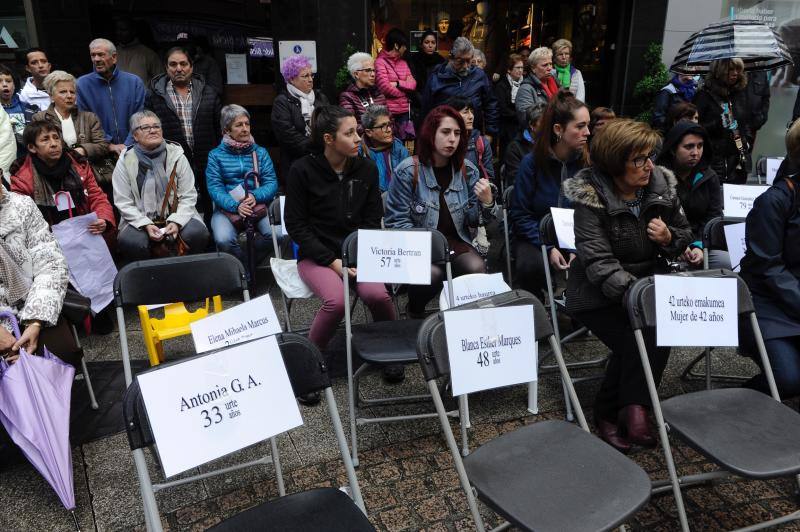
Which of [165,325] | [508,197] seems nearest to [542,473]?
[165,325]

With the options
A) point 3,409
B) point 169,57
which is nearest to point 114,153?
point 169,57

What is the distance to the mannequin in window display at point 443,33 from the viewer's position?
8570mm

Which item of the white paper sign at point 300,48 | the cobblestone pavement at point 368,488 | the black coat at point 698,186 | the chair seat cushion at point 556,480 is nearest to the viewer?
the chair seat cushion at point 556,480

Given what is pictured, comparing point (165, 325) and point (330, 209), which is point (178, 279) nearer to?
point (165, 325)

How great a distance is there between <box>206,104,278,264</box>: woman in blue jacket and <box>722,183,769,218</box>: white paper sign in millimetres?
3458

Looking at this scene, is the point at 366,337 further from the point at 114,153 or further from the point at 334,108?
the point at 114,153

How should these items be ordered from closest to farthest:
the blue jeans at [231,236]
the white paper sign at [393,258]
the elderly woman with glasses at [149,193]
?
the white paper sign at [393,258], the elderly woman with glasses at [149,193], the blue jeans at [231,236]

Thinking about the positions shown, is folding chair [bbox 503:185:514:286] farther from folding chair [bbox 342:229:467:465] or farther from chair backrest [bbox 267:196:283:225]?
chair backrest [bbox 267:196:283:225]

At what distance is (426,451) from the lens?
292cm

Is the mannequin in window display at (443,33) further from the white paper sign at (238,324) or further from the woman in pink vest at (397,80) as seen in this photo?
the white paper sign at (238,324)

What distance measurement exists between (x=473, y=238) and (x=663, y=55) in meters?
6.17

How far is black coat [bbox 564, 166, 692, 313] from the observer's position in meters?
2.87

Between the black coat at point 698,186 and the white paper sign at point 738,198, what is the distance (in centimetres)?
12

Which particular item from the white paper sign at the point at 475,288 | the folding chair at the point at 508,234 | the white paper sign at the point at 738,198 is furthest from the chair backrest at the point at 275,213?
the white paper sign at the point at 738,198
